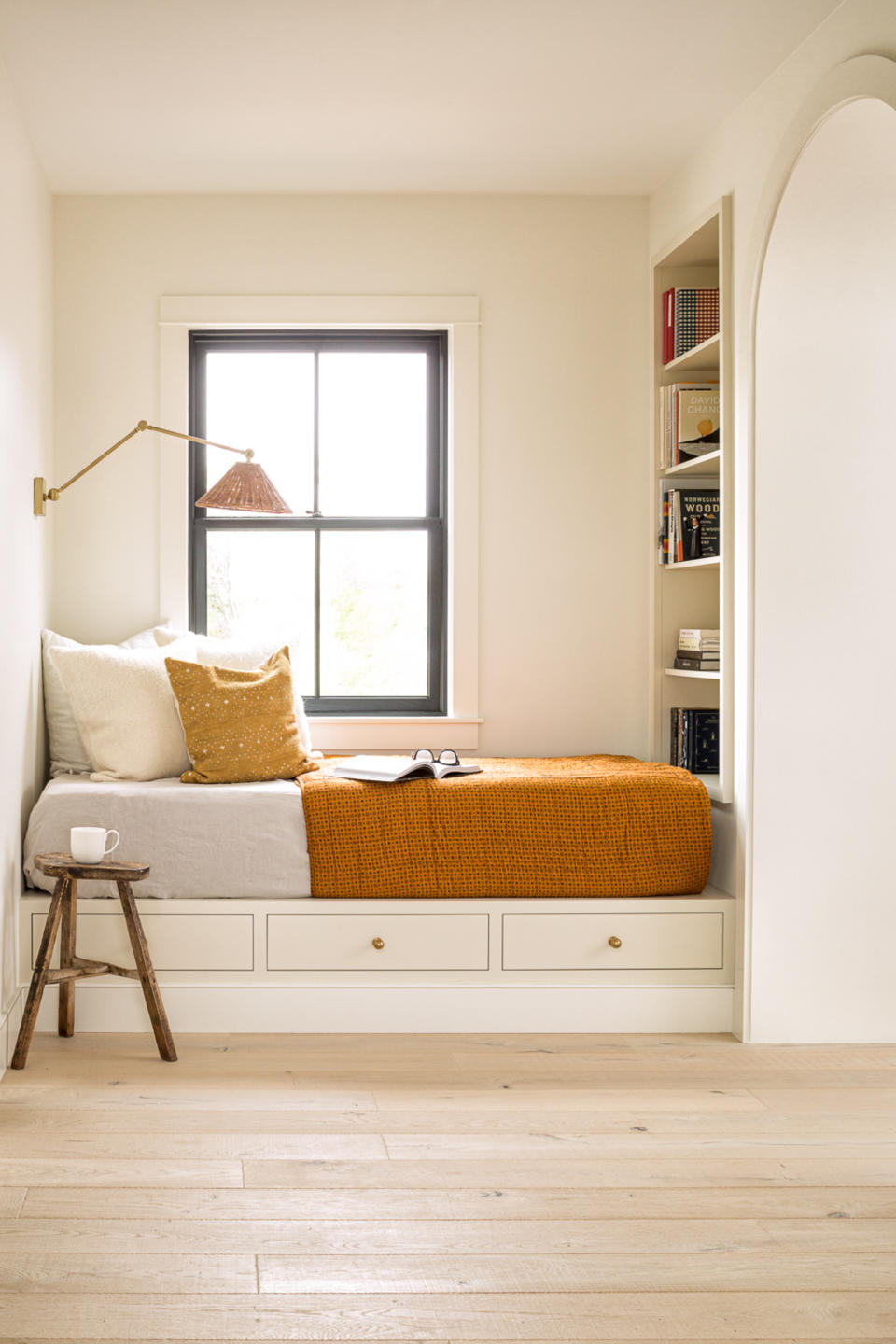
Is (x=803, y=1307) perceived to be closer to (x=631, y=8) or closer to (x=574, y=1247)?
(x=574, y=1247)

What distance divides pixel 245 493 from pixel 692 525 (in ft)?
4.78

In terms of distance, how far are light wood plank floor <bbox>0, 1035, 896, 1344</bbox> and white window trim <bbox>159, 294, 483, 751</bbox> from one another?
1.15 metres

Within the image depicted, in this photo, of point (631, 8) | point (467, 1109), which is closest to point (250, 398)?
point (631, 8)

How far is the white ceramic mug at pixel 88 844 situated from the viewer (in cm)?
293

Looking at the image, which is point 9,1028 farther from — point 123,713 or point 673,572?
point 673,572

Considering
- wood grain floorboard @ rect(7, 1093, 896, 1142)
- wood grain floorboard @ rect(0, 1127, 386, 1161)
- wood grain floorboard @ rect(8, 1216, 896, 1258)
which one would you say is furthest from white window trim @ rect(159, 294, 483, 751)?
wood grain floorboard @ rect(8, 1216, 896, 1258)

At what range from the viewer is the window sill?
3922 mm

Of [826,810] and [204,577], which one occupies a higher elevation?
[204,577]

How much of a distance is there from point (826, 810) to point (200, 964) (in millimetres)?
1820

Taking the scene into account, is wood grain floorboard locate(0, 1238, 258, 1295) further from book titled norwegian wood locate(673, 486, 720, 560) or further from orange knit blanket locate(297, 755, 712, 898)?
book titled norwegian wood locate(673, 486, 720, 560)

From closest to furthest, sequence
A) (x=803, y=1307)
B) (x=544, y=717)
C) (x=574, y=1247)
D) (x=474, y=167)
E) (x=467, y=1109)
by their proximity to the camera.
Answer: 1. (x=803, y=1307)
2. (x=574, y=1247)
3. (x=467, y=1109)
4. (x=474, y=167)
5. (x=544, y=717)

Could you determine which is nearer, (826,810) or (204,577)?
(826,810)

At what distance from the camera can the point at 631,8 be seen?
269cm

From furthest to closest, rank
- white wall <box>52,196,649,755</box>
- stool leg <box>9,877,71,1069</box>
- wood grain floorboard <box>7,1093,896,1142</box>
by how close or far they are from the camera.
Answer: white wall <box>52,196,649,755</box>, stool leg <box>9,877,71,1069</box>, wood grain floorboard <box>7,1093,896,1142</box>
